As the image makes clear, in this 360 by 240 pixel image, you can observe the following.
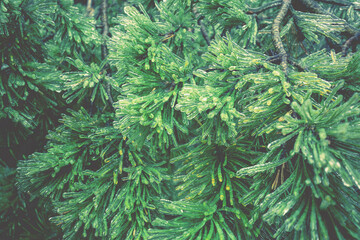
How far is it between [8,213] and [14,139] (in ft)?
1.62

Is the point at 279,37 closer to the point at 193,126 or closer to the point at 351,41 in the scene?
the point at 351,41

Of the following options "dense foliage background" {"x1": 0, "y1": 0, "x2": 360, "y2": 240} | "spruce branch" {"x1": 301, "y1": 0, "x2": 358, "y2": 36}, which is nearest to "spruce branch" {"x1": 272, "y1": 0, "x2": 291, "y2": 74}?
"dense foliage background" {"x1": 0, "y1": 0, "x2": 360, "y2": 240}

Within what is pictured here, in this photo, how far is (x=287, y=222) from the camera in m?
0.54

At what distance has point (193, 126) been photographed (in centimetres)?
142

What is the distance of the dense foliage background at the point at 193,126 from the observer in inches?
22.4

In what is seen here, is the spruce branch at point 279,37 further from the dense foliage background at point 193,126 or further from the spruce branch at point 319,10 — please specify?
the spruce branch at point 319,10

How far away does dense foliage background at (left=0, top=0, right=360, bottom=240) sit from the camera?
57 centimetres

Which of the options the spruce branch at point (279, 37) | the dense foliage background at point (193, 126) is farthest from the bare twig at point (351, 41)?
the spruce branch at point (279, 37)

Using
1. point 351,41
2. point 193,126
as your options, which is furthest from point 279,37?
point 193,126

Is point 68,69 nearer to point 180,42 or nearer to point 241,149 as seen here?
point 180,42

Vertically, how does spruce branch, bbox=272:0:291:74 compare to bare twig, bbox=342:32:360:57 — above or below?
above

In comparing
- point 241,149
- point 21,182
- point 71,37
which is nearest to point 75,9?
point 71,37

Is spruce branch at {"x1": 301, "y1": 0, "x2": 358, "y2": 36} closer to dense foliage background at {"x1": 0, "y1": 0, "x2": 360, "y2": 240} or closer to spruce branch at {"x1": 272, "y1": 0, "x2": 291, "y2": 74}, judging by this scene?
dense foliage background at {"x1": 0, "y1": 0, "x2": 360, "y2": 240}

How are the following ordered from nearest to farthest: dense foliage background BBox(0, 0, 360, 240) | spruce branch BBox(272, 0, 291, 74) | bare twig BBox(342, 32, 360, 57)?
dense foliage background BBox(0, 0, 360, 240)
spruce branch BBox(272, 0, 291, 74)
bare twig BBox(342, 32, 360, 57)
